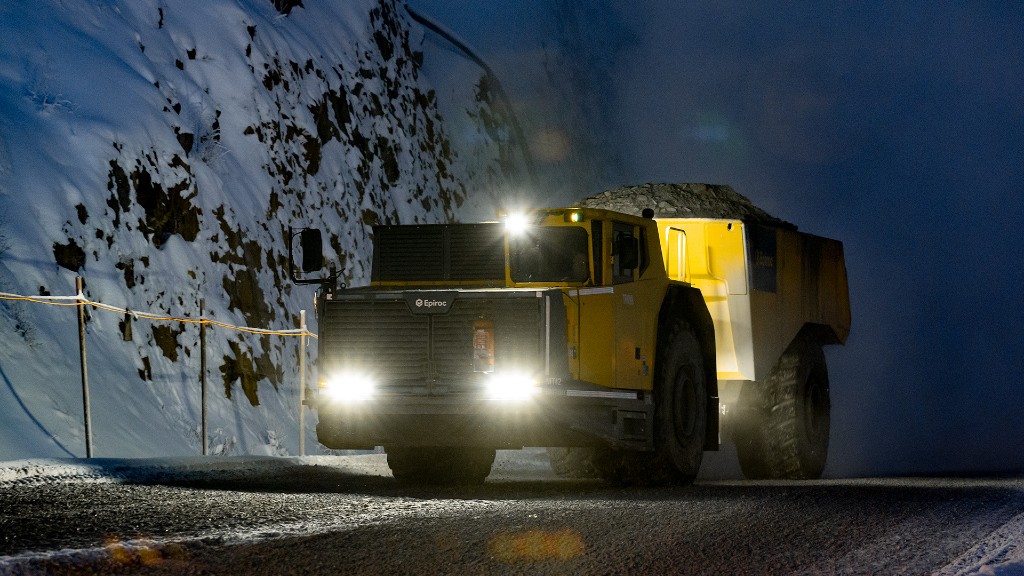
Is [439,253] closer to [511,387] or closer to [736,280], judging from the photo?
[511,387]

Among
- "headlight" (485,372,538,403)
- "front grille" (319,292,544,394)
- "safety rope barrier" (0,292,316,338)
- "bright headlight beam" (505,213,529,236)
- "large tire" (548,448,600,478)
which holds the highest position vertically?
"bright headlight beam" (505,213,529,236)

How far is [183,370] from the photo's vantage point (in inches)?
868

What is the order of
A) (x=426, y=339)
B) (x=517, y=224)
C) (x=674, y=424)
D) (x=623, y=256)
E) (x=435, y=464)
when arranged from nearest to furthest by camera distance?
(x=426, y=339), (x=623, y=256), (x=517, y=224), (x=674, y=424), (x=435, y=464)

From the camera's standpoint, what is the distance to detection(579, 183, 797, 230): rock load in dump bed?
1805 cm

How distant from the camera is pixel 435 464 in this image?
13281 millimetres

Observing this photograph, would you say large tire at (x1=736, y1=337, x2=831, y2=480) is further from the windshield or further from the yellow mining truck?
the windshield

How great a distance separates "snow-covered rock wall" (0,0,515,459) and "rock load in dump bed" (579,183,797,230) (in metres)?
7.29

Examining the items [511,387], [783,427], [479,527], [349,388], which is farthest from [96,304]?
[479,527]

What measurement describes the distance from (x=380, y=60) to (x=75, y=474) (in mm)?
24183

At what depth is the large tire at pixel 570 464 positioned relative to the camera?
49.1ft

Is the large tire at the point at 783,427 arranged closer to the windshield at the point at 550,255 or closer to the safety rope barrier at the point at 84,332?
the windshield at the point at 550,255

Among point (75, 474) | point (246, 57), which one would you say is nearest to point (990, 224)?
point (246, 57)

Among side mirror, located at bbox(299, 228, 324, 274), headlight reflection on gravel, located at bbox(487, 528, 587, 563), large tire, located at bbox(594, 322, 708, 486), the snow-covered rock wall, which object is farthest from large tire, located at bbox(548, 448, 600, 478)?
headlight reflection on gravel, located at bbox(487, 528, 587, 563)

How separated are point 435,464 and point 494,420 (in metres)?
2.12
